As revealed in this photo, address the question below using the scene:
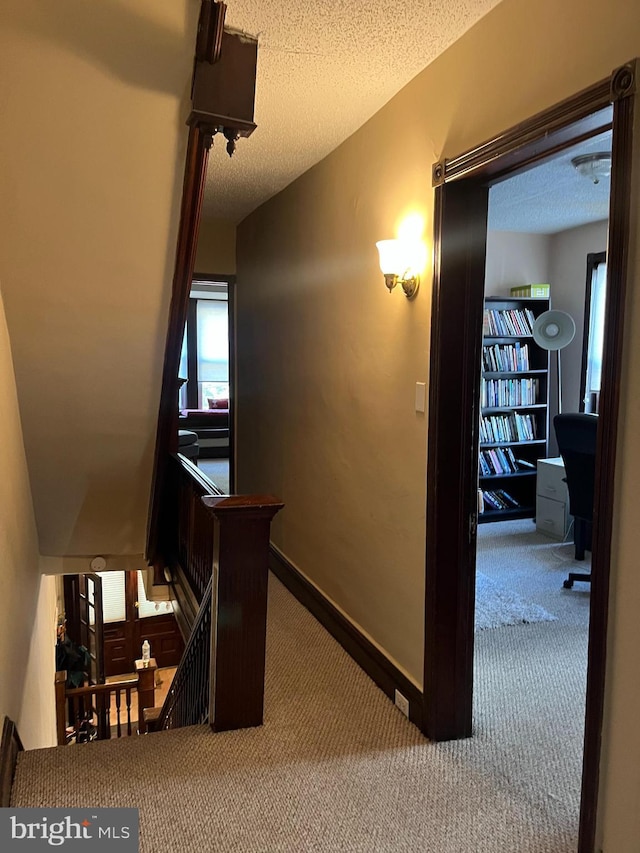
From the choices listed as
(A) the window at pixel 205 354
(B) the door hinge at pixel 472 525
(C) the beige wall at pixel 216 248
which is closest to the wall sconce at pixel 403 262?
(B) the door hinge at pixel 472 525

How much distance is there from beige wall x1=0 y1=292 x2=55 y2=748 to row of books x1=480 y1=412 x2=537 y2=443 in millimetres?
3851

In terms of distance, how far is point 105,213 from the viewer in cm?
235

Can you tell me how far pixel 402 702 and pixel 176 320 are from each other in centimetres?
186

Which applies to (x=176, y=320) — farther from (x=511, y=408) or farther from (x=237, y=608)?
(x=511, y=408)

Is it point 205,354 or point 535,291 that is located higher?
point 535,291

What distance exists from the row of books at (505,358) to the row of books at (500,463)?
741mm

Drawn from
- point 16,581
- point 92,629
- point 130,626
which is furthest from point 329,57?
point 130,626

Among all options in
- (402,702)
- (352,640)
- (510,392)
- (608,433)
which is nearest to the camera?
(608,433)

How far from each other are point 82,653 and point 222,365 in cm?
621

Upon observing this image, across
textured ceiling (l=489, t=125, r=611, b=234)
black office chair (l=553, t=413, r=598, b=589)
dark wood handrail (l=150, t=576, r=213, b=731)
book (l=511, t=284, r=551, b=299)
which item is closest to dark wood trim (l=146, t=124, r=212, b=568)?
dark wood handrail (l=150, t=576, r=213, b=731)

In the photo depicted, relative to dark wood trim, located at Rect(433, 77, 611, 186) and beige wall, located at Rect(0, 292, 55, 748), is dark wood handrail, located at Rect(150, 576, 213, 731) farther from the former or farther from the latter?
dark wood trim, located at Rect(433, 77, 611, 186)

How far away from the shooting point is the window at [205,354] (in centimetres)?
1109

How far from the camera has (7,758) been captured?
2.03m

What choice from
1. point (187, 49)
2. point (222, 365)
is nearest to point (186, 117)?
point (187, 49)
